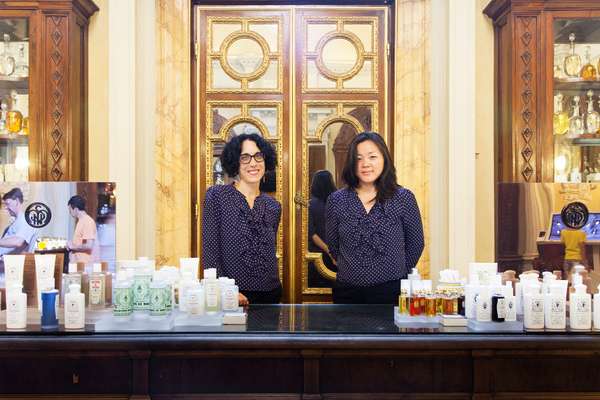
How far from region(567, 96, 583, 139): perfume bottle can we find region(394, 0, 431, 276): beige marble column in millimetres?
Result: 942

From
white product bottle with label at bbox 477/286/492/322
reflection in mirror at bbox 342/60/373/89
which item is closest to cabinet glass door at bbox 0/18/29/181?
reflection in mirror at bbox 342/60/373/89

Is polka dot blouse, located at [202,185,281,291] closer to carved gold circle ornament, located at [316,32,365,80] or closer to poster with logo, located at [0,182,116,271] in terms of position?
poster with logo, located at [0,182,116,271]

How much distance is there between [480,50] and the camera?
3857 mm

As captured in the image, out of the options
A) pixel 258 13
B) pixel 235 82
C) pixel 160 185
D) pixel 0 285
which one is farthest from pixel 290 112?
pixel 0 285

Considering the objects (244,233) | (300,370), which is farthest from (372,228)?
(300,370)

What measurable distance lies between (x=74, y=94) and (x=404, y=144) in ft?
7.06

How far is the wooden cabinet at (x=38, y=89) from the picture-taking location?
336cm

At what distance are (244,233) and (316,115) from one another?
175cm

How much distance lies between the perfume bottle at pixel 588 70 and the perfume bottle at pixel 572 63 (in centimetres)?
4

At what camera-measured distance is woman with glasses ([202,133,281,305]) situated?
2699 millimetres

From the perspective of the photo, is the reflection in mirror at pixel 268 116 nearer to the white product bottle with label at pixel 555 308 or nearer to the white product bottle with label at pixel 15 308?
the white product bottle with label at pixel 15 308

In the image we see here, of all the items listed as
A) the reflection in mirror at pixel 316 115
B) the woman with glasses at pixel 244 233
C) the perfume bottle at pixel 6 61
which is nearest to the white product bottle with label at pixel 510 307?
the woman with glasses at pixel 244 233

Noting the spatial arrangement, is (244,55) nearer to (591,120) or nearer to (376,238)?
(376,238)

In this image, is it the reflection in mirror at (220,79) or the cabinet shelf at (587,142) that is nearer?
the cabinet shelf at (587,142)
